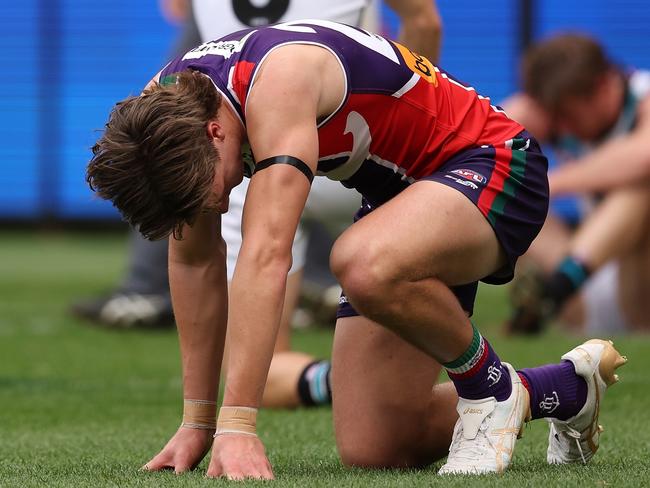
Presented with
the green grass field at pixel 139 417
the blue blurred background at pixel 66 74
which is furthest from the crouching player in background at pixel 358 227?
the blue blurred background at pixel 66 74

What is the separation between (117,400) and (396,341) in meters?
1.42

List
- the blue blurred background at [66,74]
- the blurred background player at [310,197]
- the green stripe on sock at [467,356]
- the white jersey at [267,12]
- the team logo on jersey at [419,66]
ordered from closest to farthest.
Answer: the green stripe on sock at [467,356] < the team logo on jersey at [419,66] < the blurred background player at [310,197] < the white jersey at [267,12] < the blue blurred background at [66,74]

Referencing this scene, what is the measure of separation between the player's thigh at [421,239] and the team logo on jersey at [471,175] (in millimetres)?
58

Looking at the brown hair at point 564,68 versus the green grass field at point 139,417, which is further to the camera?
the brown hair at point 564,68

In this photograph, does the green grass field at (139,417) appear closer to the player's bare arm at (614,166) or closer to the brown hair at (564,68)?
the player's bare arm at (614,166)

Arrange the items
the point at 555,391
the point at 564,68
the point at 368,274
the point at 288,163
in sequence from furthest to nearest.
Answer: the point at 564,68 → the point at 555,391 → the point at 368,274 → the point at 288,163

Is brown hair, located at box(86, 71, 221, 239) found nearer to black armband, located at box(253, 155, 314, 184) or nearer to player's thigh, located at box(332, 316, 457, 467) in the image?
black armband, located at box(253, 155, 314, 184)

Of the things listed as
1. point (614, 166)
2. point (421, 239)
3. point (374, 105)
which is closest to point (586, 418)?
point (421, 239)

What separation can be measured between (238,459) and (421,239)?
0.56 m

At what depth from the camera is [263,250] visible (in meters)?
2.56

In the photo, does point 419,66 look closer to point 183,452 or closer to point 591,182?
point 183,452

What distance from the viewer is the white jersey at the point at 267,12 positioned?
164 inches

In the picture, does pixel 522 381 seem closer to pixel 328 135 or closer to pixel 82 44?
pixel 328 135

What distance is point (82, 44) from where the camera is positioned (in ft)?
39.9
